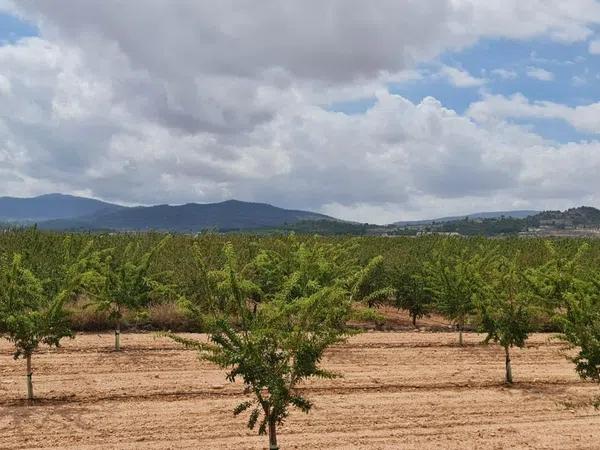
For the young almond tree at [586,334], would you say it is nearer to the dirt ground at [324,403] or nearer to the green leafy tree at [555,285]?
the dirt ground at [324,403]

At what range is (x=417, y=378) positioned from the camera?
19.2 metres

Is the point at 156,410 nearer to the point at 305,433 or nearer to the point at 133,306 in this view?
the point at 305,433

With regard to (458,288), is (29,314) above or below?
above

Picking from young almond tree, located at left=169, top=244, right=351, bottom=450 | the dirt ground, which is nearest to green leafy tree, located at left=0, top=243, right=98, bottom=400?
the dirt ground

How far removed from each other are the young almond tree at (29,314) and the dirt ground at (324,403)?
1.64 metres

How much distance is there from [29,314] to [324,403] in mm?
8242

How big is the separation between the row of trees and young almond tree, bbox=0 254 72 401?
4 centimetres

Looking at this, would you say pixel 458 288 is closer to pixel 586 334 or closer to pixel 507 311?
pixel 507 311

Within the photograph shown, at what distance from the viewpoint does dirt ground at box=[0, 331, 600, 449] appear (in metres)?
13.7

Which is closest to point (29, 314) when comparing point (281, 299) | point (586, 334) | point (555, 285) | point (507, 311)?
point (281, 299)

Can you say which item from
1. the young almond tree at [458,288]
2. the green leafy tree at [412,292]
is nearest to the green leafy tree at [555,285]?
the young almond tree at [458,288]

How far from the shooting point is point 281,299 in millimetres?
10688

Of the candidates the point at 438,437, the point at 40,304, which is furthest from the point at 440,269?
the point at 40,304

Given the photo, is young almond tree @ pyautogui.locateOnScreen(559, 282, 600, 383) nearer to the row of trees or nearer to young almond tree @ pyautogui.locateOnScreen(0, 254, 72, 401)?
the row of trees
